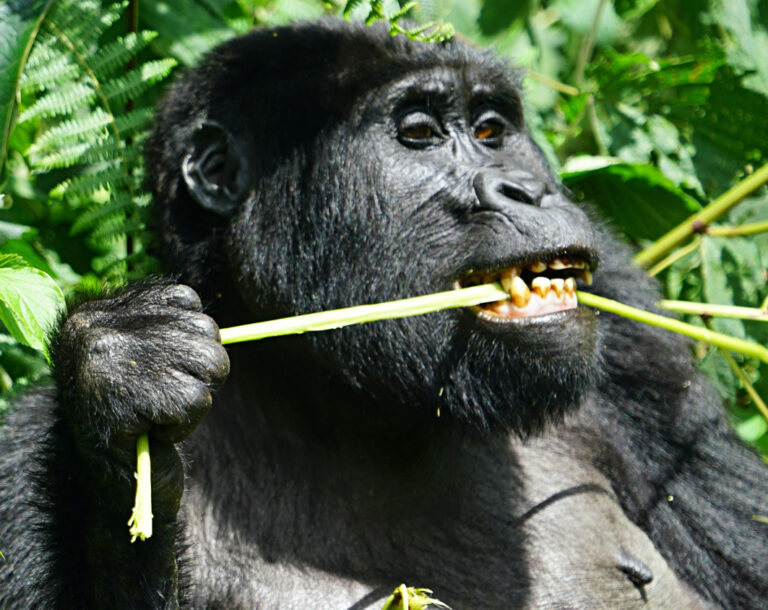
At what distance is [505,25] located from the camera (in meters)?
5.06

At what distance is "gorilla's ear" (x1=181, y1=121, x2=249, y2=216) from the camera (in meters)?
3.40

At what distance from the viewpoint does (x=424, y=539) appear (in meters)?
3.20

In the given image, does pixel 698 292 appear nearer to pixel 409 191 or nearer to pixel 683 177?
pixel 683 177

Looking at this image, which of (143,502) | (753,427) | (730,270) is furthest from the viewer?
(753,427)

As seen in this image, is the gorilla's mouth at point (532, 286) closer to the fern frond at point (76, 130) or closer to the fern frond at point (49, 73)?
the fern frond at point (76, 130)

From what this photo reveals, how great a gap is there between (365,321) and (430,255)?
23.4 inches

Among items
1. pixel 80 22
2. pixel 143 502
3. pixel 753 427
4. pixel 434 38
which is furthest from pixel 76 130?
pixel 753 427

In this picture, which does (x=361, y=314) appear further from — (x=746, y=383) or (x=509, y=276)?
(x=746, y=383)

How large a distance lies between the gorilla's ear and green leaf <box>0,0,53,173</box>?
61 cm

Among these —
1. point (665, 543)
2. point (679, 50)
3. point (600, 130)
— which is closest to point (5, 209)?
point (600, 130)

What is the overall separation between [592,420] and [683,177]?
1667 mm

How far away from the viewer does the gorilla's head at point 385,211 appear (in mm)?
3010

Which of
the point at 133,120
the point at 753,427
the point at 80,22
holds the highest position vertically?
the point at 80,22

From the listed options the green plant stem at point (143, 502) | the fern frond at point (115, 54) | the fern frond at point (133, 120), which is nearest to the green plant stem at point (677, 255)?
the fern frond at point (133, 120)
